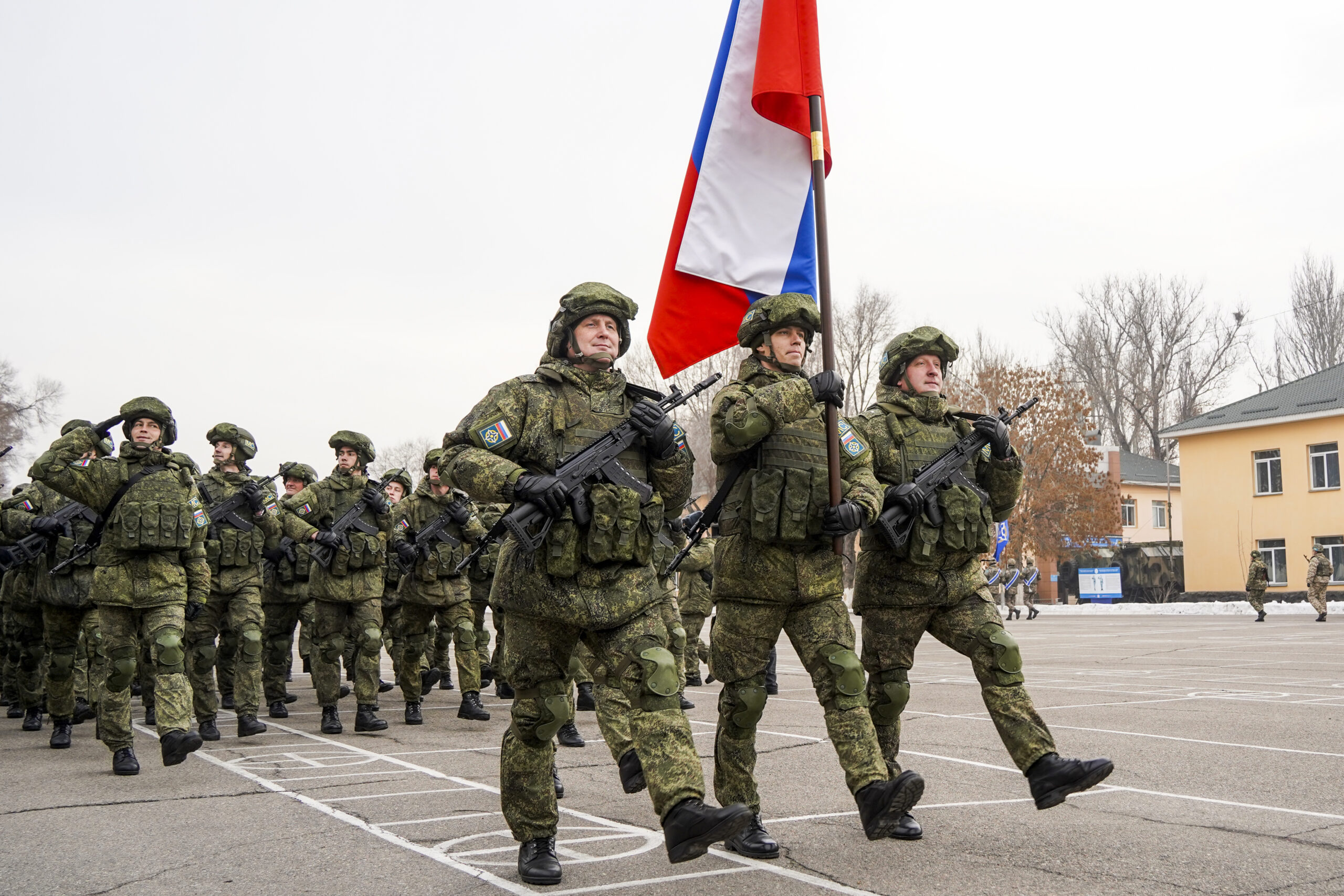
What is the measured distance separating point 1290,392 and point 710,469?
25062 mm

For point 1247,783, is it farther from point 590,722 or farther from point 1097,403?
point 1097,403

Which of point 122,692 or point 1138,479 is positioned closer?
point 122,692

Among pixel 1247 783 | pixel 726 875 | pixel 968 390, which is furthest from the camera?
pixel 968 390

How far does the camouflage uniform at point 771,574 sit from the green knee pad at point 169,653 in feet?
13.0

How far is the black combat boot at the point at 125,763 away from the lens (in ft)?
23.6

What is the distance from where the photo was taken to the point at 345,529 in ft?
31.6

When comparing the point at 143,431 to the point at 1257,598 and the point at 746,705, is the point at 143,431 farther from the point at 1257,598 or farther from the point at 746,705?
the point at 1257,598

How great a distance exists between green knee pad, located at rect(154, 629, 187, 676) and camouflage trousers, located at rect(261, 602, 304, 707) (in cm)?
358

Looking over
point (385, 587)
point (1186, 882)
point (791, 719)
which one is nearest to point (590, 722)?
point (791, 719)

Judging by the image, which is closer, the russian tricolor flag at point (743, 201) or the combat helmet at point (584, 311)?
the combat helmet at point (584, 311)

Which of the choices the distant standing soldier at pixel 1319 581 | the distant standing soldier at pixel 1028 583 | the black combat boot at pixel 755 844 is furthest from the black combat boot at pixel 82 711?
the distant standing soldier at pixel 1028 583

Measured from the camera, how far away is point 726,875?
14.6 ft

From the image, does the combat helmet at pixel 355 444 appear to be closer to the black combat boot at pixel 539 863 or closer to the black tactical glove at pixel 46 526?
the black tactical glove at pixel 46 526

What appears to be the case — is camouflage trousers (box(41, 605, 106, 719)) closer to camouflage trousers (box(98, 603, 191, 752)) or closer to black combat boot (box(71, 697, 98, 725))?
black combat boot (box(71, 697, 98, 725))
